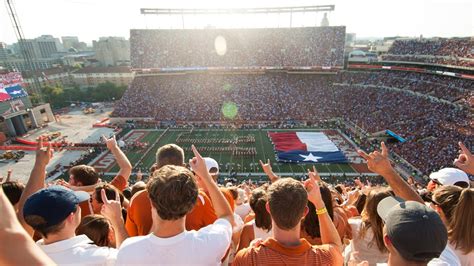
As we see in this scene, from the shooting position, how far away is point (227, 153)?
83.8 ft

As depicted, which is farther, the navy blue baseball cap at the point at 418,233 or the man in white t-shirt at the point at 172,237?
the man in white t-shirt at the point at 172,237

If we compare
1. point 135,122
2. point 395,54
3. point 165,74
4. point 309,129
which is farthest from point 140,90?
point 395,54

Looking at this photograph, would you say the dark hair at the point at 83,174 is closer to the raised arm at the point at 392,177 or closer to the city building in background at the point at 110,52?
the raised arm at the point at 392,177

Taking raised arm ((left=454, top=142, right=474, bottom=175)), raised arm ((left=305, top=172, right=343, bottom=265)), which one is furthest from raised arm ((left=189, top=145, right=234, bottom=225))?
raised arm ((left=454, top=142, right=474, bottom=175))

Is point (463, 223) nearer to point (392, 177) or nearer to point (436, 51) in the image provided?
point (392, 177)

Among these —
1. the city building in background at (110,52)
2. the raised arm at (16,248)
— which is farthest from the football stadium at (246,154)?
the city building in background at (110,52)

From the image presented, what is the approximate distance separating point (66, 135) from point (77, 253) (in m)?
37.4

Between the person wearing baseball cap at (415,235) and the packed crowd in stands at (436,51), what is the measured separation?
39.8m

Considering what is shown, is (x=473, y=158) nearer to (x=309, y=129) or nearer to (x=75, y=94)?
(x=309, y=129)

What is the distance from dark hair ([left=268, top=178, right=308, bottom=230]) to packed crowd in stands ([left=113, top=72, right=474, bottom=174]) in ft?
72.8

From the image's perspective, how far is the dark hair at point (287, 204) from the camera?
2051 mm

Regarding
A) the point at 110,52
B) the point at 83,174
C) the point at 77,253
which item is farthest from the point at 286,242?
the point at 110,52

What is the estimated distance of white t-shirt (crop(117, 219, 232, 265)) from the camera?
1.84 metres

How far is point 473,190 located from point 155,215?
9.88 ft
